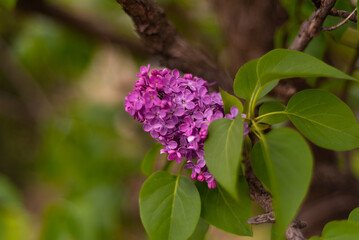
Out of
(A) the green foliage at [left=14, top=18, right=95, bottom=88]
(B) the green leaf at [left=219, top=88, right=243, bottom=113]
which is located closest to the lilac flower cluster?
(B) the green leaf at [left=219, top=88, right=243, bottom=113]

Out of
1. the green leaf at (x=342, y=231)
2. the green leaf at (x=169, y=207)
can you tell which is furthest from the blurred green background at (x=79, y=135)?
the green leaf at (x=342, y=231)

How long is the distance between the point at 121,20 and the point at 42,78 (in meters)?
0.85

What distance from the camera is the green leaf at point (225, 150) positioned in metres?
0.24

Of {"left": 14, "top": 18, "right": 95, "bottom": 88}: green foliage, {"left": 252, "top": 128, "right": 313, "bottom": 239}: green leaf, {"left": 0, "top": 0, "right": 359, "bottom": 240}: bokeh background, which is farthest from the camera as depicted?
{"left": 14, "top": 18, "right": 95, "bottom": 88}: green foliage

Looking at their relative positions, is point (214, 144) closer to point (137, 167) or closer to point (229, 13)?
point (229, 13)

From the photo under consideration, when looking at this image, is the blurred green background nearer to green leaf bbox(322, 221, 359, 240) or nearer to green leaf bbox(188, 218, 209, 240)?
green leaf bbox(188, 218, 209, 240)

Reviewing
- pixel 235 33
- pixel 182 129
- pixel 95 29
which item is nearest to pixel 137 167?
pixel 95 29

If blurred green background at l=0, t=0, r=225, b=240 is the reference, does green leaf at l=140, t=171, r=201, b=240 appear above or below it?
above

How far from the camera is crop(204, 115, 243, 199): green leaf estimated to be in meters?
0.24

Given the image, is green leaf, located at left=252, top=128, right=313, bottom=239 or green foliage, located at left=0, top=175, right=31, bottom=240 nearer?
green leaf, located at left=252, top=128, right=313, bottom=239

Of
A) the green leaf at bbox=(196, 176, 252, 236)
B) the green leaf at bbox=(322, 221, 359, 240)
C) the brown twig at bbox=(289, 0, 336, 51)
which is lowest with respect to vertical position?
the green leaf at bbox=(196, 176, 252, 236)

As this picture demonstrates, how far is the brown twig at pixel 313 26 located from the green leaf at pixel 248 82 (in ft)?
0.35

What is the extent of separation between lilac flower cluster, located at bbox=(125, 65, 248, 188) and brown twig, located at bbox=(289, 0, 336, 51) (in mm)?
160

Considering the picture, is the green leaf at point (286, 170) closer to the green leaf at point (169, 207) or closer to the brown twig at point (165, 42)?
the green leaf at point (169, 207)
